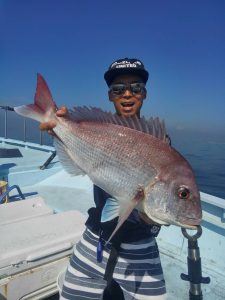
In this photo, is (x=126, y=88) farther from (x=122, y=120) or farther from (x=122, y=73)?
(x=122, y=120)

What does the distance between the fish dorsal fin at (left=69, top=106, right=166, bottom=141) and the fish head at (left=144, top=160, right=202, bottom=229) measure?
330 millimetres

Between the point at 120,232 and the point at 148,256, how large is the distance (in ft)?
1.16

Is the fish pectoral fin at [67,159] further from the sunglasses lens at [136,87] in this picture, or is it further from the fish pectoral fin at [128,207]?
the sunglasses lens at [136,87]

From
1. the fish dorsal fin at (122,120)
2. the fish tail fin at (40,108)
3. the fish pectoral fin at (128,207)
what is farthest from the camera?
the fish tail fin at (40,108)

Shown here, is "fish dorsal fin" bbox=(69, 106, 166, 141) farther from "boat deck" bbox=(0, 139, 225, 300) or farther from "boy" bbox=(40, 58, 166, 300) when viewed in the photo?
"boat deck" bbox=(0, 139, 225, 300)

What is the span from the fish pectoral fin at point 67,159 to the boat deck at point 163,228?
7.89ft

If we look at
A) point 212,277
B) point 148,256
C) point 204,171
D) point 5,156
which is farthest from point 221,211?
point 204,171

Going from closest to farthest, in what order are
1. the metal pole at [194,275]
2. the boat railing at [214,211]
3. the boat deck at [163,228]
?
1. the metal pole at [194,275]
2. the boat deck at [163,228]
3. the boat railing at [214,211]

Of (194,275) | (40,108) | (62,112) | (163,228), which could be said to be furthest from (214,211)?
(40,108)

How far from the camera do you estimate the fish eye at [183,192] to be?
6.46 feet

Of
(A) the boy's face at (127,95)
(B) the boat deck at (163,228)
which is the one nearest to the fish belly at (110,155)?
(A) the boy's face at (127,95)

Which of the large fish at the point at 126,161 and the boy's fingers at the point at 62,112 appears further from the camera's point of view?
the boy's fingers at the point at 62,112

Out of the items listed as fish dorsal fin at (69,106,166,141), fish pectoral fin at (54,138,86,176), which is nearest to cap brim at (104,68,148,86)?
fish dorsal fin at (69,106,166,141)

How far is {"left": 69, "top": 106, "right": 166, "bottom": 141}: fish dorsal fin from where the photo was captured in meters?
2.18
